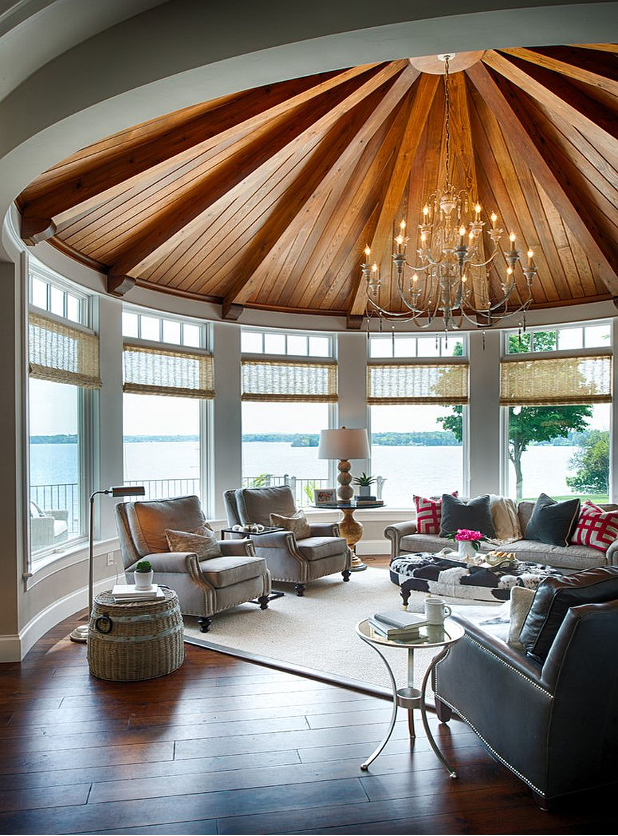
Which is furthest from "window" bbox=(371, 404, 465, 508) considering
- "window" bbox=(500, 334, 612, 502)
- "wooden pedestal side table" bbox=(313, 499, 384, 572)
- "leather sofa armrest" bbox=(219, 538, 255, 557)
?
"leather sofa armrest" bbox=(219, 538, 255, 557)

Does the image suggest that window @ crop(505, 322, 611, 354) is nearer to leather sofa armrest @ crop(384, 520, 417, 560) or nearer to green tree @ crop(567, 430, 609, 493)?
green tree @ crop(567, 430, 609, 493)

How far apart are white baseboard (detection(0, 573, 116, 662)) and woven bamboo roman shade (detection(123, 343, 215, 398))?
1.89m

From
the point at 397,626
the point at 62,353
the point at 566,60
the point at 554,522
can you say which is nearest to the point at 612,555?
the point at 554,522

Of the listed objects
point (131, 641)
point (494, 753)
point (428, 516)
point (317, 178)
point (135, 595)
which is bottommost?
point (494, 753)

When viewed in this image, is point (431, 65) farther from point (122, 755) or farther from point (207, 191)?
point (122, 755)

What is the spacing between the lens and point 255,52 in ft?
7.50

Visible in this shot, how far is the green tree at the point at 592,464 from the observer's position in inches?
283

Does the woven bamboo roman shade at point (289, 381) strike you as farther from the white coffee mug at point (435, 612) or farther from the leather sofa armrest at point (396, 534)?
the white coffee mug at point (435, 612)

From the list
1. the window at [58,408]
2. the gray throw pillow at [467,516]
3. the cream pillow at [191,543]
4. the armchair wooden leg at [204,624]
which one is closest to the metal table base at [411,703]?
the armchair wooden leg at [204,624]

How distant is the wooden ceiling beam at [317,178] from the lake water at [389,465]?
180 centimetres

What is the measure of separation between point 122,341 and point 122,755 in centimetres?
419

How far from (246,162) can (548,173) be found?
2.44 meters

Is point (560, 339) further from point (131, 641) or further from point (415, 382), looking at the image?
point (131, 641)

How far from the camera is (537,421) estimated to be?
759 cm
